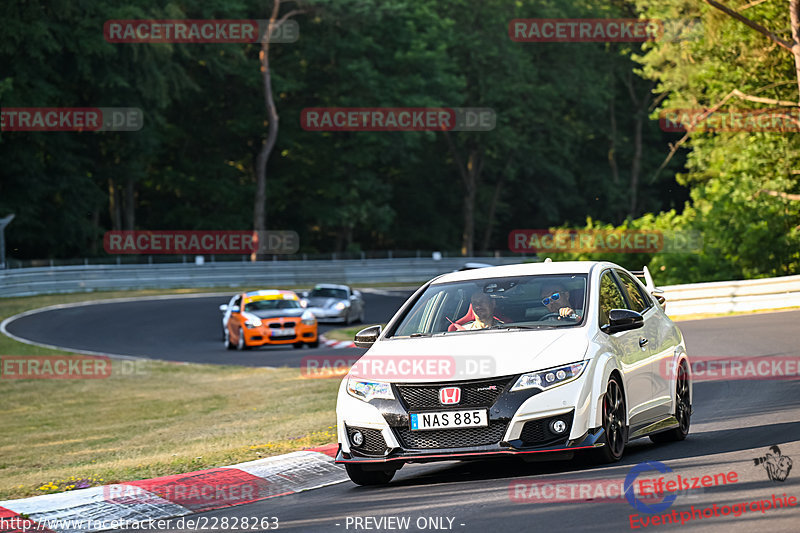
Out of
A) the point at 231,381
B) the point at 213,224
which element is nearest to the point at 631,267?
the point at 231,381

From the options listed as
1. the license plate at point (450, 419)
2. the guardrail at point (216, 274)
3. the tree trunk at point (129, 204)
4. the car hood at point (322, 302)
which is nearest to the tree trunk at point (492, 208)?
the guardrail at point (216, 274)

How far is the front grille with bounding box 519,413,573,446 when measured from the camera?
816 centimetres

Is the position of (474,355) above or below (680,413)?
above

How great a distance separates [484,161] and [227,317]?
51.9 m

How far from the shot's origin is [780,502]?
6844mm

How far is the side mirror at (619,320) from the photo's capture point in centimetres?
904

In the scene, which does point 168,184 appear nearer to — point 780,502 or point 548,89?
point 548,89

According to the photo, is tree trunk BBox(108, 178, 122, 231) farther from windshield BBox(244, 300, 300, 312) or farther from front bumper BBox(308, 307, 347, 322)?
windshield BBox(244, 300, 300, 312)

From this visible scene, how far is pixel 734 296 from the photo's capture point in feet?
91.0

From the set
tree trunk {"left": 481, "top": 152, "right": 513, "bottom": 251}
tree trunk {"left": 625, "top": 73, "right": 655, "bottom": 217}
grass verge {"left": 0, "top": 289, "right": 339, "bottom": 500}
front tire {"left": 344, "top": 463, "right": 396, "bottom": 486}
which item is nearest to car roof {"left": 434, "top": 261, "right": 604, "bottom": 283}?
front tire {"left": 344, "top": 463, "right": 396, "bottom": 486}

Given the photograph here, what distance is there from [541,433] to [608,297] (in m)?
1.93

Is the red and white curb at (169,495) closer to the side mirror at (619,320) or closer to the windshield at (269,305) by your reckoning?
the side mirror at (619,320)

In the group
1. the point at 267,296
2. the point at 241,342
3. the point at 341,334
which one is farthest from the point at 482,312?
the point at 341,334

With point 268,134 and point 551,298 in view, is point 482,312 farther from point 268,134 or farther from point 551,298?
point 268,134
